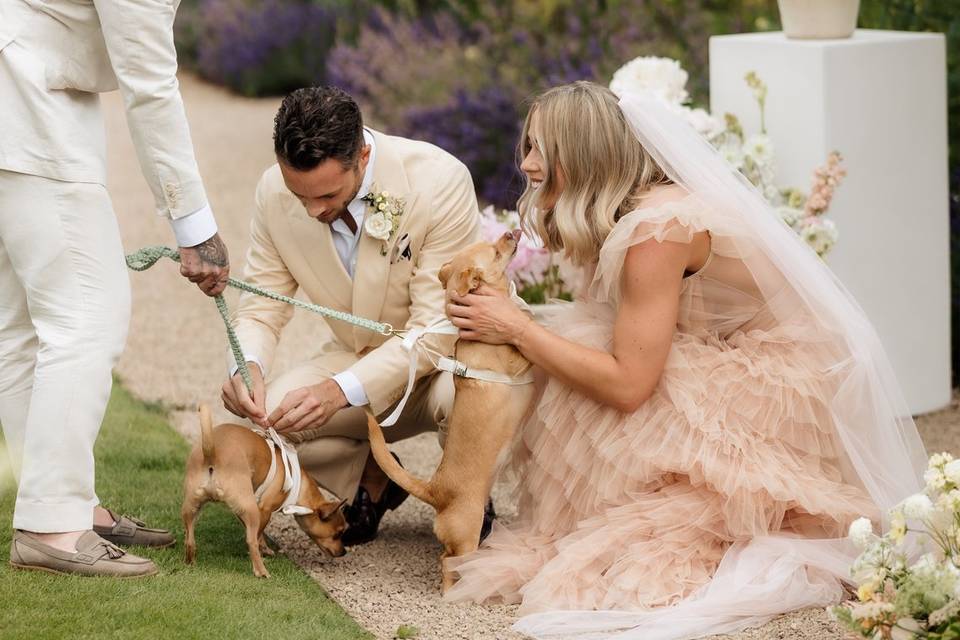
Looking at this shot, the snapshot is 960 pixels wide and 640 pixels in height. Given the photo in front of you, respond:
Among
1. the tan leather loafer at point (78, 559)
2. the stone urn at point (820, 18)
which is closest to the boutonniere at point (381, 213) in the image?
the tan leather loafer at point (78, 559)

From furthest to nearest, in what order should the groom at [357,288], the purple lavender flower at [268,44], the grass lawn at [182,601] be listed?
the purple lavender flower at [268,44]
the groom at [357,288]
the grass lawn at [182,601]

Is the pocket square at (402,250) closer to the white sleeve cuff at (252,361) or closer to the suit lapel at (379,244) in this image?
the suit lapel at (379,244)

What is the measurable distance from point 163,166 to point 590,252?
1.14m

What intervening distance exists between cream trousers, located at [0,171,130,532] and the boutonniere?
0.75 m

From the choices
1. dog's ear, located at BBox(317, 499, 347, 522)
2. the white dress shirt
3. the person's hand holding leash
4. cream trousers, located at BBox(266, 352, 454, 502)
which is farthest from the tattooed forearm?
dog's ear, located at BBox(317, 499, 347, 522)

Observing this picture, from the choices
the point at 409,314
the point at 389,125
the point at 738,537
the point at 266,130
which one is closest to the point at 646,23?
the point at 389,125

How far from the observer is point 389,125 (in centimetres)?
1007

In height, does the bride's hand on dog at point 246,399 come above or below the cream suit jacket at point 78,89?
below

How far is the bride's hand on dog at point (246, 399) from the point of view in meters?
3.60

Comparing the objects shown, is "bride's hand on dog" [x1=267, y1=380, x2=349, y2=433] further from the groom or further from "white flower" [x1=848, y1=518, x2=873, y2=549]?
"white flower" [x1=848, y1=518, x2=873, y2=549]

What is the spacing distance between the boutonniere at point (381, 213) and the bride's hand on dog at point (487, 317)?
41cm

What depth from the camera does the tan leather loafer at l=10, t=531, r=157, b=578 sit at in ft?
10.8

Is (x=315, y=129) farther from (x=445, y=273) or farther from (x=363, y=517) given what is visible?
(x=363, y=517)

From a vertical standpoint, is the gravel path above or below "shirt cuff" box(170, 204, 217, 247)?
below
